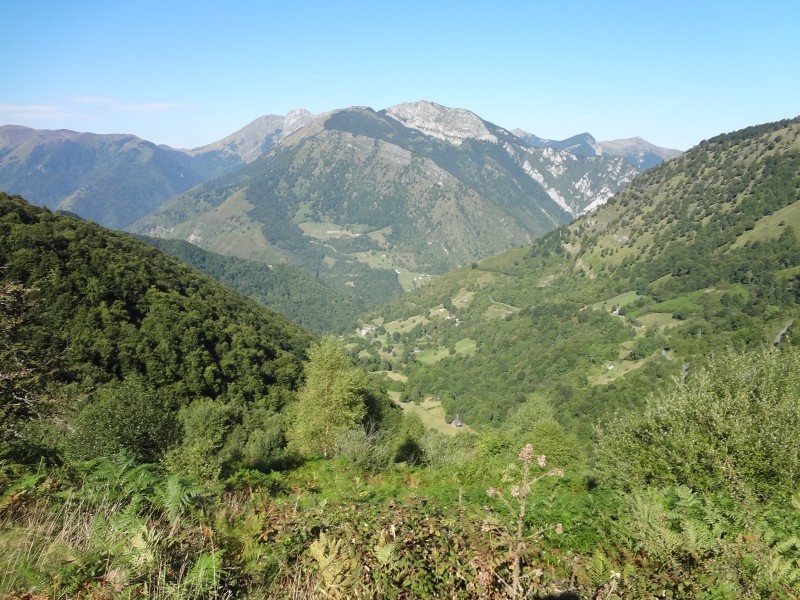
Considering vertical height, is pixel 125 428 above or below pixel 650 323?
above

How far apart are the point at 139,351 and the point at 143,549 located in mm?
54092

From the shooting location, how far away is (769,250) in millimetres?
153250

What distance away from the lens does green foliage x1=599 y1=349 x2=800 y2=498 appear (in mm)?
13500

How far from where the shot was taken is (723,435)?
15.0 meters

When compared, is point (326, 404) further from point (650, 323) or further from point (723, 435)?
point (650, 323)

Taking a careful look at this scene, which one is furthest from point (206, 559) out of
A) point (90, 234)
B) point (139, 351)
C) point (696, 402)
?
point (90, 234)

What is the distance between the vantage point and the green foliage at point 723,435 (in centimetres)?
1350

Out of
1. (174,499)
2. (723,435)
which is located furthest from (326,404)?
(174,499)

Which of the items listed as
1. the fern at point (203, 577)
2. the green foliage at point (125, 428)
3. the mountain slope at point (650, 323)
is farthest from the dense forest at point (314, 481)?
the mountain slope at point (650, 323)

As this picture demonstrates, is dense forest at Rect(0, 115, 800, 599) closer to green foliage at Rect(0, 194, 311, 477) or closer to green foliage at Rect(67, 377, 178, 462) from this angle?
green foliage at Rect(67, 377, 178, 462)

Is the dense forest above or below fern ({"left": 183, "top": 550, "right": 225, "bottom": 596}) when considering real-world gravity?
below

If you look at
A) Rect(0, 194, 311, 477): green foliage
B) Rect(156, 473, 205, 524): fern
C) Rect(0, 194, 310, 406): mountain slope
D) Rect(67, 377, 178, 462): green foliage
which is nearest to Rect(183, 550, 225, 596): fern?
Rect(156, 473, 205, 524): fern

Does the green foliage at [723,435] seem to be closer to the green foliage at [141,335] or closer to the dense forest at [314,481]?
the dense forest at [314,481]

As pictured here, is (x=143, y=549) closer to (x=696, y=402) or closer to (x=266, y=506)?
(x=266, y=506)
